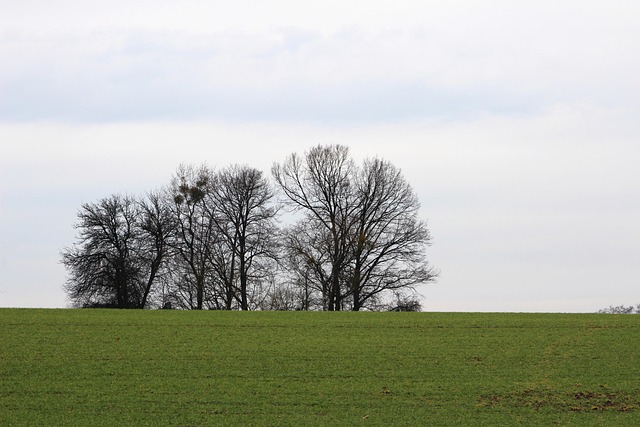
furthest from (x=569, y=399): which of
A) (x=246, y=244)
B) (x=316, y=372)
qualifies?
(x=246, y=244)

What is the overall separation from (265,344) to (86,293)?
1556 inches

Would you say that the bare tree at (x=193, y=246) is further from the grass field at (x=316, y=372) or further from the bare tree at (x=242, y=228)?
the grass field at (x=316, y=372)

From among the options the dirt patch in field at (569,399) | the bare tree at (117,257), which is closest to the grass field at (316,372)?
the dirt patch in field at (569,399)

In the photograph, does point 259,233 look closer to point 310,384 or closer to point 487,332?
point 487,332

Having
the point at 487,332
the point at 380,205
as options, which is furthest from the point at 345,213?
the point at 487,332

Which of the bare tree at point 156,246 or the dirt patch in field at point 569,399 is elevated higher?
the bare tree at point 156,246

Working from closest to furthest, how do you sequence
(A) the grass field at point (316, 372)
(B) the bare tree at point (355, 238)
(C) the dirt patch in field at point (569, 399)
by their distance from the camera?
1. (A) the grass field at point (316, 372)
2. (C) the dirt patch in field at point (569, 399)
3. (B) the bare tree at point (355, 238)

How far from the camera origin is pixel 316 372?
2642 centimetres

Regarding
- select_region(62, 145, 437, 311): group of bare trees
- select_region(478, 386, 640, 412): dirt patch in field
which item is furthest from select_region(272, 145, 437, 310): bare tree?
select_region(478, 386, 640, 412): dirt patch in field

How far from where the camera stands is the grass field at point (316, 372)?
21.4 metres

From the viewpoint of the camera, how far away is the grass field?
21.4 metres

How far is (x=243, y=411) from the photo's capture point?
843 inches

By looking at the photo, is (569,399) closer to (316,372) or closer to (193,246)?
(316,372)

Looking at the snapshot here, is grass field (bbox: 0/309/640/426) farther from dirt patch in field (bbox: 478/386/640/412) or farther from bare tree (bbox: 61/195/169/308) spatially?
bare tree (bbox: 61/195/169/308)
